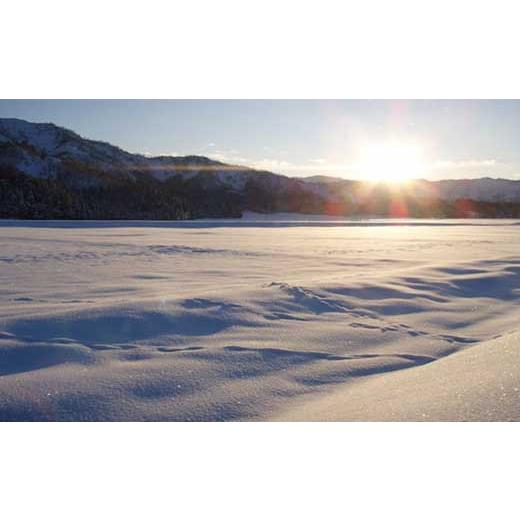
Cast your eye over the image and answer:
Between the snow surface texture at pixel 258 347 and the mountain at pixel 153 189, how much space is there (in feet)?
62.6

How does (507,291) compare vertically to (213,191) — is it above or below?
below

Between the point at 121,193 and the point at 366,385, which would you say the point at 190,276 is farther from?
the point at 121,193

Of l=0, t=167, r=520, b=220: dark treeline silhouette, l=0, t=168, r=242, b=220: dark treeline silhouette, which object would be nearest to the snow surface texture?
l=0, t=168, r=242, b=220: dark treeline silhouette

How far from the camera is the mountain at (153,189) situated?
21703 millimetres

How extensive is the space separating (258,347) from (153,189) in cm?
2608

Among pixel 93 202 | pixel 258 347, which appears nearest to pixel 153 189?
pixel 93 202

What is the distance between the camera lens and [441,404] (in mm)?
1462

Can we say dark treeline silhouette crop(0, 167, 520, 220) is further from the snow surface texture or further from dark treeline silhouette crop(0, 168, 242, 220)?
the snow surface texture

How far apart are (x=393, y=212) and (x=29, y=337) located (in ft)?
105

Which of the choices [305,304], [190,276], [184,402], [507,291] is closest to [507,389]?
[184,402]

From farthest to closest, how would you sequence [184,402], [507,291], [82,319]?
1. [507,291]
2. [82,319]
3. [184,402]

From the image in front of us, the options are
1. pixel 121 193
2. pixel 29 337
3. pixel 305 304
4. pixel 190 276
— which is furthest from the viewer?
pixel 121 193

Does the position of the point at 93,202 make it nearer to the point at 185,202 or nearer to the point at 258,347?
the point at 185,202

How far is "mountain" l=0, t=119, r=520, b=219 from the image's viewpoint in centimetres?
2170
